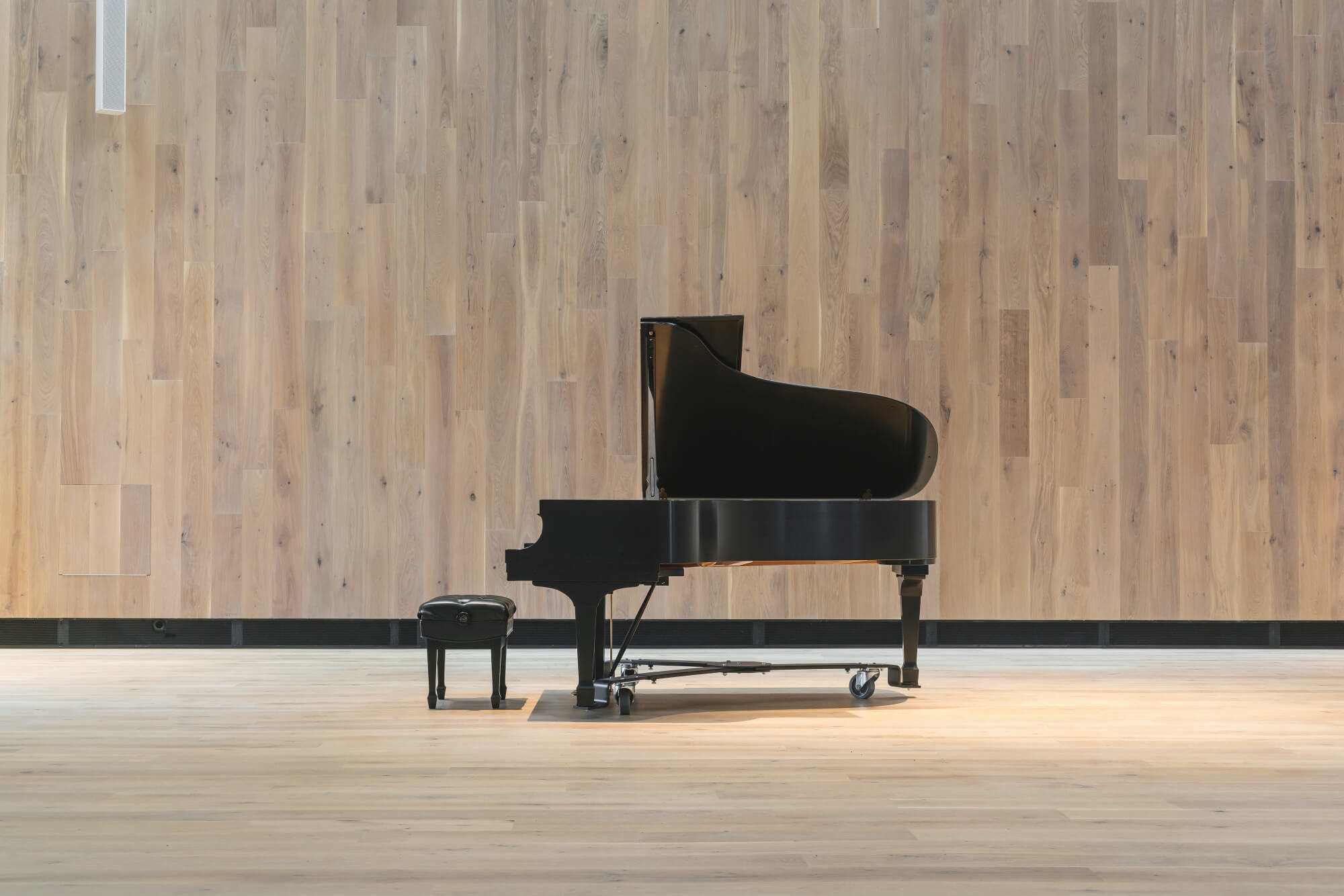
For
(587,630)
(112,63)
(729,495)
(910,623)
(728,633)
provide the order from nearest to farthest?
1. (587,630)
2. (729,495)
3. (910,623)
4. (112,63)
5. (728,633)

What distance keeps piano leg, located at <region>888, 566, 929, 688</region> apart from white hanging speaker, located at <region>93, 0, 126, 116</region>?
3.82m

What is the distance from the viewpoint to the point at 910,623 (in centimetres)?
420

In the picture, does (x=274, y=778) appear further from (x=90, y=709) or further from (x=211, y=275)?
(x=211, y=275)

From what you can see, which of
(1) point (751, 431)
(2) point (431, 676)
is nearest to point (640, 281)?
(1) point (751, 431)

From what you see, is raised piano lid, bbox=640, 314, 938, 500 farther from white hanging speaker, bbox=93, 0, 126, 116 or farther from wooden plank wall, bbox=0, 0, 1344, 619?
white hanging speaker, bbox=93, 0, 126, 116

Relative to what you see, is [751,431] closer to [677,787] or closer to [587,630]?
[587,630]

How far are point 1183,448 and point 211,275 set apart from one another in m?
4.77

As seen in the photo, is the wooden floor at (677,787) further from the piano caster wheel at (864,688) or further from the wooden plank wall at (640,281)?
the wooden plank wall at (640,281)

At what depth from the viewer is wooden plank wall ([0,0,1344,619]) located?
557 centimetres

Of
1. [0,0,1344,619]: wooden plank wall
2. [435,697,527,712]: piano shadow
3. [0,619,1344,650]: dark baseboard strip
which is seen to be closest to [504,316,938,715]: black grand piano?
[435,697,527,712]: piano shadow

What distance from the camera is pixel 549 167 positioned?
5.63 m

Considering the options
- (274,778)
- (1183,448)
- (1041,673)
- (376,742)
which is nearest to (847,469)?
(1041,673)

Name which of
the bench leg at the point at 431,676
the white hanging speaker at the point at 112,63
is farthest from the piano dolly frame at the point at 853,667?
the white hanging speaker at the point at 112,63

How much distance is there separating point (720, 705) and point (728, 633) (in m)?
1.70
